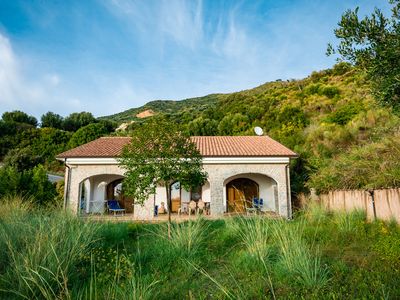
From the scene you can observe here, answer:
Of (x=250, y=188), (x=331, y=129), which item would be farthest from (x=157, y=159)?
(x=331, y=129)

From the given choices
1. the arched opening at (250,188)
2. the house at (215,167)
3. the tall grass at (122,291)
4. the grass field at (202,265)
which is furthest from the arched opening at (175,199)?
the tall grass at (122,291)

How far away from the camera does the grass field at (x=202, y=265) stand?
3891mm

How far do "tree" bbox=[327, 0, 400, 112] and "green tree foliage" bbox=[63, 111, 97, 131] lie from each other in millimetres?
44478

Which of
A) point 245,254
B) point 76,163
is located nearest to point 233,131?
point 76,163

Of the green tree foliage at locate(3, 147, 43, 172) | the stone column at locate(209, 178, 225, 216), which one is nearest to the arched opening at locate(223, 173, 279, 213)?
the stone column at locate(209, 178, 225, 216)

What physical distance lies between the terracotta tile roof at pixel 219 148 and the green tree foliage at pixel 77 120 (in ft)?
96.8

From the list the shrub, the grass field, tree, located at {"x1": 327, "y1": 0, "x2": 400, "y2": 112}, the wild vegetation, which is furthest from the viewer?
the shrub

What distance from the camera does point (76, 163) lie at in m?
14.1

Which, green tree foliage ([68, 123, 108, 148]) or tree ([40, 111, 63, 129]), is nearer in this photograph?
green tree foliage ([68, 123, 108, 148])

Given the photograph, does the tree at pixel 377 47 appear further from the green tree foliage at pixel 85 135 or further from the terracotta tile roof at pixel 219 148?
the green tree foliage at pixel 85 135

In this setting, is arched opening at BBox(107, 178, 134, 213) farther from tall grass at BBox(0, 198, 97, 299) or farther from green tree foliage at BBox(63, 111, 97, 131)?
green tree foliage at BBox(63, 111, 97, 131)

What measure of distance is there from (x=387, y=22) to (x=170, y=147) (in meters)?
6.11

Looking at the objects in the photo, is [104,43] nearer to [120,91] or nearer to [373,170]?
[120,91]

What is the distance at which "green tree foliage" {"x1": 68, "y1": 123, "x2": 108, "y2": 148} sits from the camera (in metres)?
32.7
